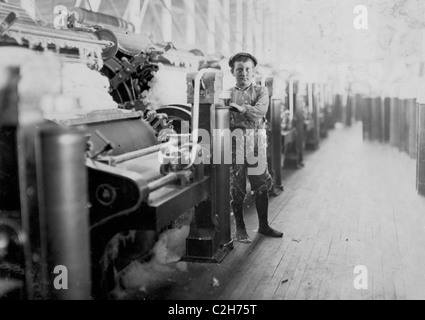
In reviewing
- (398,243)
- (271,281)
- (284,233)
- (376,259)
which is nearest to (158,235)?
(271,281)

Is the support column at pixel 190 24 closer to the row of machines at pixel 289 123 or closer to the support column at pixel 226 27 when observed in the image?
the support column at pixel 226 27

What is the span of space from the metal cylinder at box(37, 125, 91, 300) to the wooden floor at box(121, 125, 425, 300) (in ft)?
2.73

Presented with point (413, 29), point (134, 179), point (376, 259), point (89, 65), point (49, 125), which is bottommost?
point (376, 259)

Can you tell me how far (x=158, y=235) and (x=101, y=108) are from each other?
123 cm

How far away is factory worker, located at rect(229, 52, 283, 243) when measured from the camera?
5.30m

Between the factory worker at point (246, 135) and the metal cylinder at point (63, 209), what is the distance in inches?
92.3

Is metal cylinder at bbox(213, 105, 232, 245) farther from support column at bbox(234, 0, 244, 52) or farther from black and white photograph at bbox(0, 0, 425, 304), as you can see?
support column at bbox(234, 0, 244, 52)

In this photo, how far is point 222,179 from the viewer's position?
4922 millimetres

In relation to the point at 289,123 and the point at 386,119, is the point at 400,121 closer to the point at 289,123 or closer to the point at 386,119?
the point at 386,119

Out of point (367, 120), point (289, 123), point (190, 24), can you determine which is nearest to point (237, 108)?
point (289, 123)

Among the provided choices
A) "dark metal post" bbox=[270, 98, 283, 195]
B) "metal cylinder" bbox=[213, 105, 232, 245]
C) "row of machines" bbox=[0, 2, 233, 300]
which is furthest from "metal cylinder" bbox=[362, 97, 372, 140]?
"row of machines" bbox=[0, 2, 233, 300]

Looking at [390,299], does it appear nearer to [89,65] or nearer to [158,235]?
[158,235]
